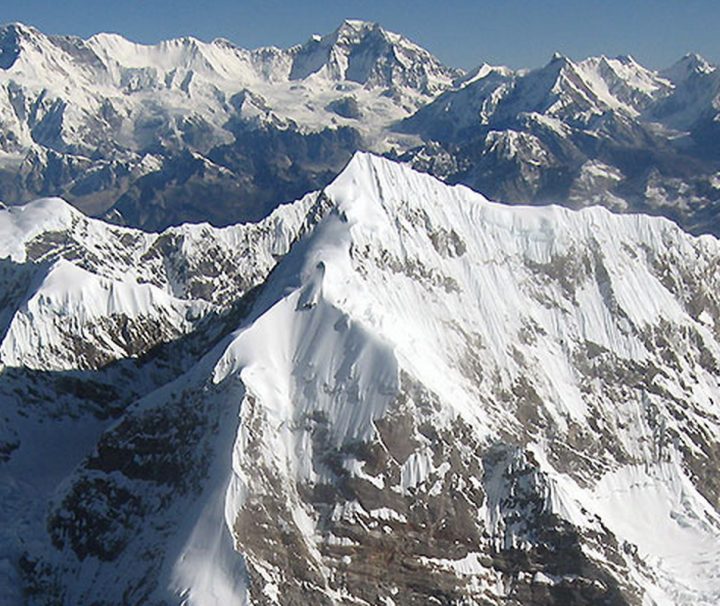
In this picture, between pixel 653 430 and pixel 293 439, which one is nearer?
pixel 293 439

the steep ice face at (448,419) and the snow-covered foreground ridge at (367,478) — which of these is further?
the steep ice face at (448,419)

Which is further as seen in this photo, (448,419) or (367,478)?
(448,419)

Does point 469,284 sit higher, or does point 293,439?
point 469,284

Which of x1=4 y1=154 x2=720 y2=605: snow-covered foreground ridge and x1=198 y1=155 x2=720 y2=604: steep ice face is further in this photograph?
x1=198 y1=155 x2=720 y2=604: steep ice face

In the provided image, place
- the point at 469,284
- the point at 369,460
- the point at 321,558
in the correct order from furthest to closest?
1. the point at 469,284
2. the point at 369,460
3. the point at 321,558

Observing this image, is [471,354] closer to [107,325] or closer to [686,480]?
[686,480]

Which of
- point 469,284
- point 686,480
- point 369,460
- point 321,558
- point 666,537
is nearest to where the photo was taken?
point 321,558

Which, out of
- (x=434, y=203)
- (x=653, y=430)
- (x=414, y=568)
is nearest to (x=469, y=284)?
(x=434, y=203)

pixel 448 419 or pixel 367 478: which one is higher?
pixel 448 419
